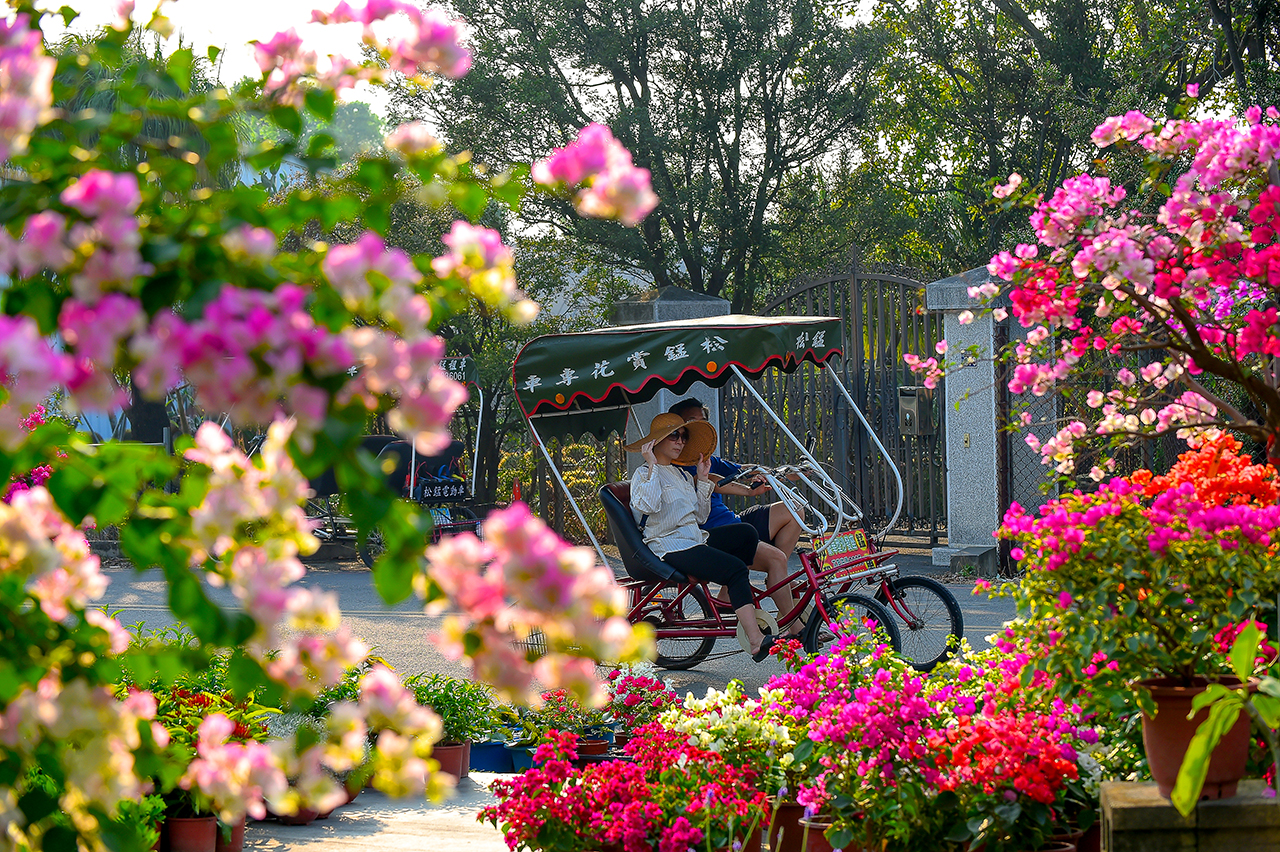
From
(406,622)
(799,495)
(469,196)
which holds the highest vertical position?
(469,196)

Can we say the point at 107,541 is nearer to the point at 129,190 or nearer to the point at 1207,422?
the point at 1207,422

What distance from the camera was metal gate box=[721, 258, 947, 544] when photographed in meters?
13.9

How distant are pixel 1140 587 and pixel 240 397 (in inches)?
105

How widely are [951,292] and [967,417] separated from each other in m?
1.28

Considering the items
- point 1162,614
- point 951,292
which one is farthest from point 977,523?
point 1162,614

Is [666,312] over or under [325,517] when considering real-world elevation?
over

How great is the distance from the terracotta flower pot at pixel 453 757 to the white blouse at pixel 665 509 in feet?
7.82

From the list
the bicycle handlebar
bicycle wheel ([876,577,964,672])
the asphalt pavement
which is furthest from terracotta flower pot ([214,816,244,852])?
bicycle wheel ([876,577,964,672])

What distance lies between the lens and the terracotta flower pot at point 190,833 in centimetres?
386

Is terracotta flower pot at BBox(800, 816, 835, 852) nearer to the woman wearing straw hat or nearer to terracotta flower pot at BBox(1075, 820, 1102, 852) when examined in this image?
terracotta flower pot at BBox(1075, 820, 1102, 852)

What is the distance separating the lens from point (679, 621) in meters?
7.73

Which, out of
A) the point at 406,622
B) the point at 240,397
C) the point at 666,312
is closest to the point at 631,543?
the point at 406,622

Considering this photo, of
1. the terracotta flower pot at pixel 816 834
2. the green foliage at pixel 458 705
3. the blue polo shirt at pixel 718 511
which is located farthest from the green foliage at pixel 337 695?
the blue polo shirt at pixel 718 511

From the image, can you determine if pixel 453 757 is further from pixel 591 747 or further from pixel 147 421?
pixel 147 421
